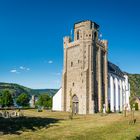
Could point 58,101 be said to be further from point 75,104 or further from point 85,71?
point 85,71

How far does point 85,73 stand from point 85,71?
1.61 ft

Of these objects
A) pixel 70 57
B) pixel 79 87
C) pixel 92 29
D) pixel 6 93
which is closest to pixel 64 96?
pixel 79 87

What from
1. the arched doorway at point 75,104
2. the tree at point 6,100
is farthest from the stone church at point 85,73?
the tree at point 6,100

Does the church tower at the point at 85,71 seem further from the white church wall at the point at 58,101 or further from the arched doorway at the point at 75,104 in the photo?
the white church wall at the point at 58,101

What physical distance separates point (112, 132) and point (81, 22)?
4114 cm

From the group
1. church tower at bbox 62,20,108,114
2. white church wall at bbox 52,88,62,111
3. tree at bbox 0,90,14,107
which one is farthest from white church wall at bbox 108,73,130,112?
tree at bbox 0,90,14,107

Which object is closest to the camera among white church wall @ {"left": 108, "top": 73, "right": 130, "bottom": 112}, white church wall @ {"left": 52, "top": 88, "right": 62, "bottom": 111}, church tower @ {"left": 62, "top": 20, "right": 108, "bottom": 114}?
church tower @ {"left": 62, "top": 20, "right": 108, "bottom": 114}

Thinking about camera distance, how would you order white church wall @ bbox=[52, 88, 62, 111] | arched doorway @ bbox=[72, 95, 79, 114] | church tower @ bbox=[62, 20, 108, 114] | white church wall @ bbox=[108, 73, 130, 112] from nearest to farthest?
church tower @ bbox=[62, 20, 108, 114] → arched doorway @ bbox=[72, 95, 79, 114] → white church wall @ bbox=[52, 88, 62, 111] → white church wall @ bbox=[108, 73, 130, 112]

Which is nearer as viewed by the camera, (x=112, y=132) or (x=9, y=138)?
(x=9, y=138)

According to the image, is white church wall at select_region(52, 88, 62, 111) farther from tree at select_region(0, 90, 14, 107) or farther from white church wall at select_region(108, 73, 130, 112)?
tree at select_region(0, 90, 14, 107)

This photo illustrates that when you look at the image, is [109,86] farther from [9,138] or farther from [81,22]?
[9,138]

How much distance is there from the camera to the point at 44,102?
120 meters

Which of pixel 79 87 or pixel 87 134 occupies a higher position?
pixel 79 87

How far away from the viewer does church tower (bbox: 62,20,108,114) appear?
60.3 m
